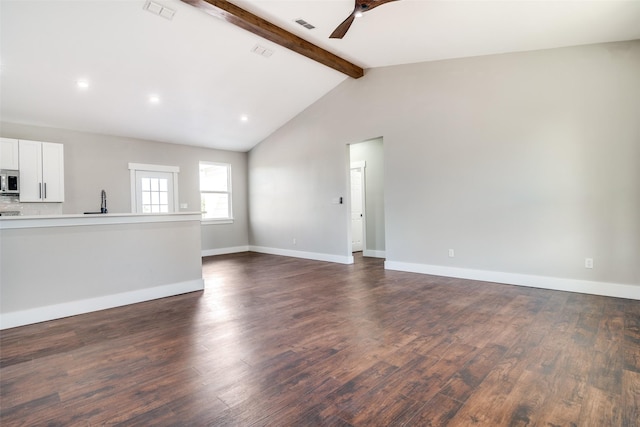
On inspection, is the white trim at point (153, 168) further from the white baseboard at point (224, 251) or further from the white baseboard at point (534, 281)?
the white baseboard at point (534, 281)

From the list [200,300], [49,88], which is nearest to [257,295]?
[200,300]

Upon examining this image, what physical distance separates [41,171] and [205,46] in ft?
11.4

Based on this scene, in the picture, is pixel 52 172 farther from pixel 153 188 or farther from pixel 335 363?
pixel 335 363

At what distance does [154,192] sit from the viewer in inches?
265

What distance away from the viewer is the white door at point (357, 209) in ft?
23.5

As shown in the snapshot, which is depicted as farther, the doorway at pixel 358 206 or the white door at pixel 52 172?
the doorway at pixel 358 206

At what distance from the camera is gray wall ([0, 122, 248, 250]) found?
5.60 meters

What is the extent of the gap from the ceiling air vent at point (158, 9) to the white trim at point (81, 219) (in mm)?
2331

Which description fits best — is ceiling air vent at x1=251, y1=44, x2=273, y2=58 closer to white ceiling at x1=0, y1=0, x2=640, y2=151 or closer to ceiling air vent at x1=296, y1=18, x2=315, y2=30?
white ceiling at x1=0, y1=0, x2=640, y2=151

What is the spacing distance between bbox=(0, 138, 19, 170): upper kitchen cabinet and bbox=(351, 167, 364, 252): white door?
5.99 metres

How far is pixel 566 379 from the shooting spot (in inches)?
75.7

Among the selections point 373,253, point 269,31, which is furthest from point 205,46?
point 373,253

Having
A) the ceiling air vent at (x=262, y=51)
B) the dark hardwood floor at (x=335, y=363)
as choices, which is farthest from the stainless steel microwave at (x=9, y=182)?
the ceiling air vent at (x=262, y=51)

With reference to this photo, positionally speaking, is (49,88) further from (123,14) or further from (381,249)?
(381,249)
